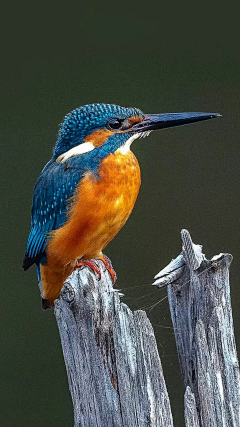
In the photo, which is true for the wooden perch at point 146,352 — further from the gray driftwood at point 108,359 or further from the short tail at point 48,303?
the short tail at point 48,303

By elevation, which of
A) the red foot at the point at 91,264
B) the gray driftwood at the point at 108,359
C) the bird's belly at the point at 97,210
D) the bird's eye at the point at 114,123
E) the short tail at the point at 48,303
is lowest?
the gray driftwood at the point at 108,359

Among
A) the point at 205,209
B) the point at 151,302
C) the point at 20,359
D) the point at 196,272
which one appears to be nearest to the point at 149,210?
the point at 205,209

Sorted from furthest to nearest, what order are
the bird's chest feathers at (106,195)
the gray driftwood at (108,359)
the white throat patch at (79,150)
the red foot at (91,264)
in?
1. the white throat patch at (79,150)
2. the bird's chest feathers at (106,195)
3. the red foot at (91,264)
4. the gray driftwood at (108,359)

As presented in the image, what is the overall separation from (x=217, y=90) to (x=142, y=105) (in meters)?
0.49

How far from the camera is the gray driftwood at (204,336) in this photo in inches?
68.9

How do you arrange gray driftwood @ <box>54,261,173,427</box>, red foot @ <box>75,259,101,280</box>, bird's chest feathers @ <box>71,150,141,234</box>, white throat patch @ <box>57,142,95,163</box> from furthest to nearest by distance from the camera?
white throat patch @ <box>57,142,95,163</box> → bird's chest feathers @ <box>71,150,141,234</box> → red foot @ <box>75,259,101,280</box> → gray driftwood @ <box>54,261,173,427</box>

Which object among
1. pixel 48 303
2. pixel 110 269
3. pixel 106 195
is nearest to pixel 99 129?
pixel 106 195

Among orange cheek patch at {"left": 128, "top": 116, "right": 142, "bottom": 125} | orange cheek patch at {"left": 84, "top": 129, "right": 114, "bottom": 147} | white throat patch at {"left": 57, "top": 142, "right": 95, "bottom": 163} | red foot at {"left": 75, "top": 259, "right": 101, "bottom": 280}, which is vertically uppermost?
orange cheek patch at {"left": 128, "top": 116, "right": 142, "bottom": 125}

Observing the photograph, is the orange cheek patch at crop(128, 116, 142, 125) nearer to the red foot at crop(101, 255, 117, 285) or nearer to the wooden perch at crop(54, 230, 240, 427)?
the red foot at crop(101, 255, 117, 285)

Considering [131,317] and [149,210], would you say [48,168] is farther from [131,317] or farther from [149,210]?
[149,210]

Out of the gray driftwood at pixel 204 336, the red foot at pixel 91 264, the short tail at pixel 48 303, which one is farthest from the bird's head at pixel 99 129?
the gray driftwood at pixel 204 336

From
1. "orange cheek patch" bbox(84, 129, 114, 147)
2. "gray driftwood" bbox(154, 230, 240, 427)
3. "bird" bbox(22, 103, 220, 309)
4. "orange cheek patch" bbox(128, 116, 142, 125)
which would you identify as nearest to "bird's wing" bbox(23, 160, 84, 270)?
"bird" bbox(22, 103, 220, 309)

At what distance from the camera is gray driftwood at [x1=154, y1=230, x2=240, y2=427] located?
1.75 metres

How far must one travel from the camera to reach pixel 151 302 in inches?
87.5
